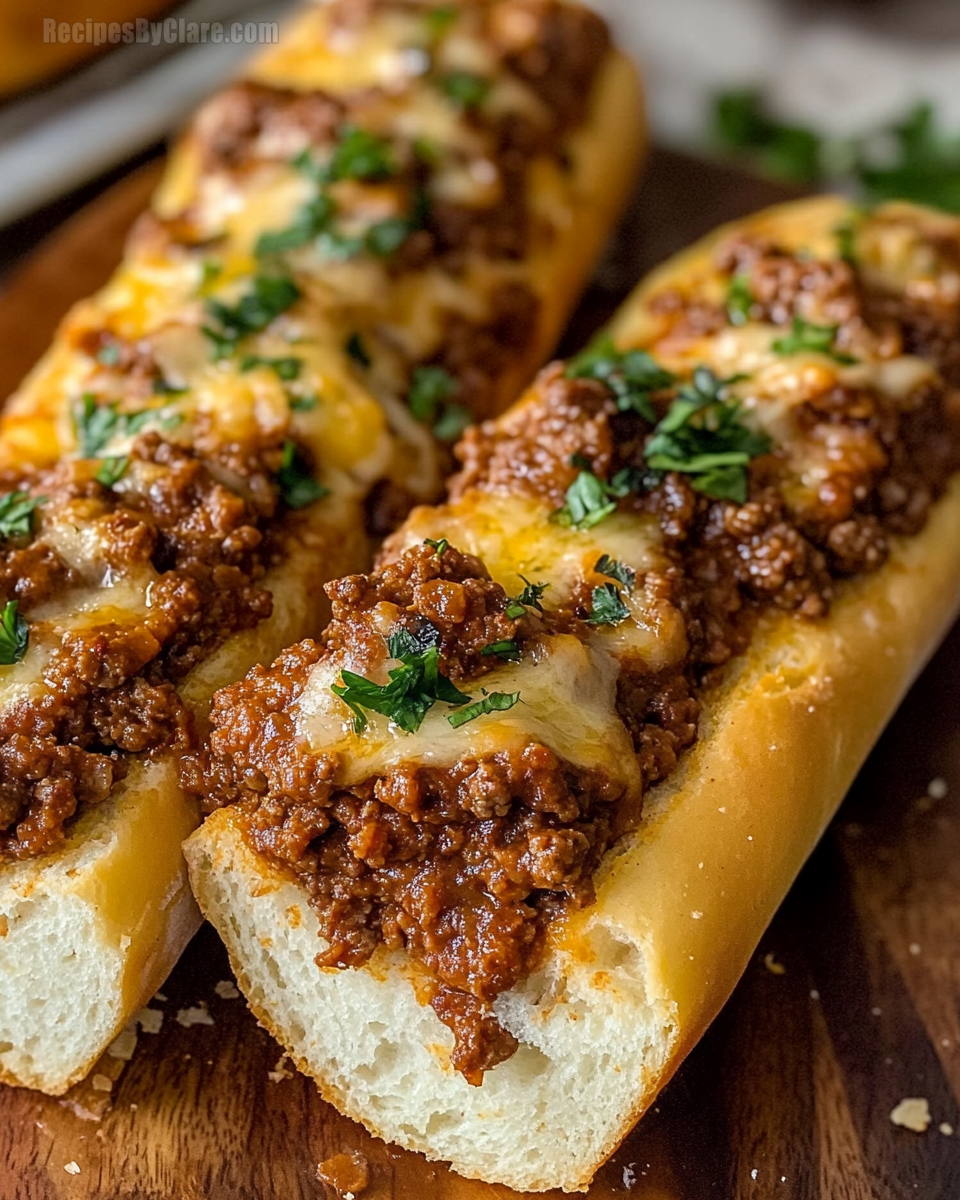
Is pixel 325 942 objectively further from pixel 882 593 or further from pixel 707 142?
pixel 707 142

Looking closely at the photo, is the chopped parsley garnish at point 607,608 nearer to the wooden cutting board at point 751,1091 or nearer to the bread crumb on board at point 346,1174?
the wooden cutting board at point 751,1091

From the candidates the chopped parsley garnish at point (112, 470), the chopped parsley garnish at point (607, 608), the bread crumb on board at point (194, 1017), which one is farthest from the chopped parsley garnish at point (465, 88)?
the bread crumb on board at point (194, 1017)

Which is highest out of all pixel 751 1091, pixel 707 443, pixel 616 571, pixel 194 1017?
pixel 616 571

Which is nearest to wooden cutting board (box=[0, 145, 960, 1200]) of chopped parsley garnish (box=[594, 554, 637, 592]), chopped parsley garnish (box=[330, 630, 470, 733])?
chopped parsley garnish (box=[330, 630, 470, 733])

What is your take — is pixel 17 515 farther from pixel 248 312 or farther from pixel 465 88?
pixel 465 88

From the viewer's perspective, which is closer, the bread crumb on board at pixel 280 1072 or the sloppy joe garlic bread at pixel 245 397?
the sloppy joe garlic bread at pixel 245 397

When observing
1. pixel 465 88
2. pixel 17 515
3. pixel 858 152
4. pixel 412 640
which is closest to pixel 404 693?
pixel 412 640
